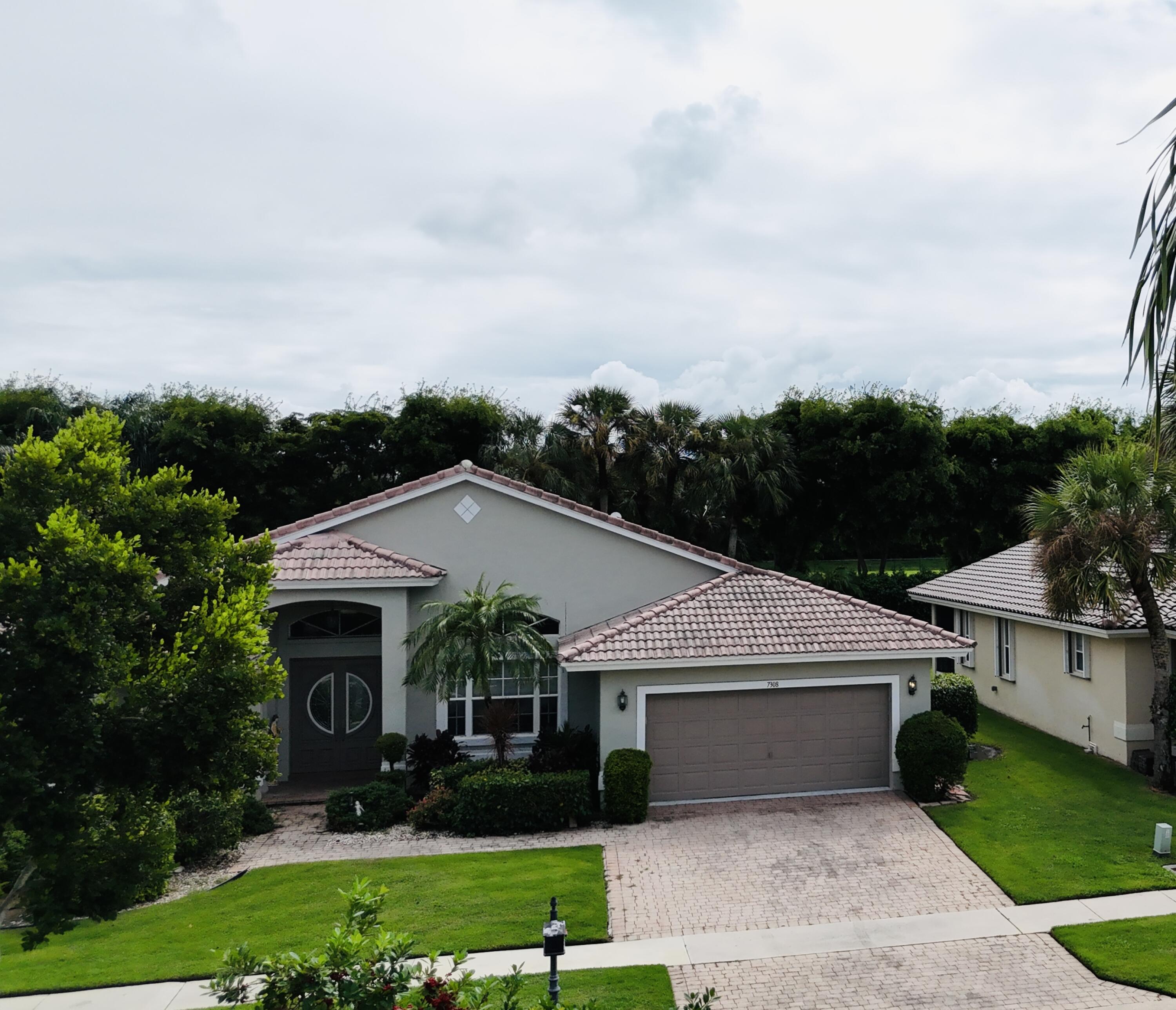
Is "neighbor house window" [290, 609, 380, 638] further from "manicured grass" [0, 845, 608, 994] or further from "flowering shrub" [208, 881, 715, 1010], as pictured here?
"flowering shrub" [208, 881, 715, 1010]

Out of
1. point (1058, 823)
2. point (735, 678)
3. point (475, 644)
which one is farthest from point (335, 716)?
point (1058, 823)

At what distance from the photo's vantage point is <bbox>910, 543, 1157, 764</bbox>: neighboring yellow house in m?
17.3

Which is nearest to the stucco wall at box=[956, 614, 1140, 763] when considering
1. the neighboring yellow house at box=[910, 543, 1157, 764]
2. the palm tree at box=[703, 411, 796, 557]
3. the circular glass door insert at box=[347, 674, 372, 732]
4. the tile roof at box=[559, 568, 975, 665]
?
the neighboring yellow house at box=[910, 543, 1157, 764]

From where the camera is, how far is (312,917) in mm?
11289

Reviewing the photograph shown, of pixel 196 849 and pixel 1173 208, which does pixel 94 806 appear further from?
pixel 1173 208

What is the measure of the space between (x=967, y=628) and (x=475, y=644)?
53.1 ft

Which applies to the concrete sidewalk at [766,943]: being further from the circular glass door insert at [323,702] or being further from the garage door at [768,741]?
the circular glass door insert at [323,702]

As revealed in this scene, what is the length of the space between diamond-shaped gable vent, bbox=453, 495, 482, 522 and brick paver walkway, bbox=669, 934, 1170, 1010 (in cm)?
1013

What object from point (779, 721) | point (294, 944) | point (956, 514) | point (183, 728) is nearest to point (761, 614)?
point (779, 721)

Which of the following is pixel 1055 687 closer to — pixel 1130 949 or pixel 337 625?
pixel 1130 949

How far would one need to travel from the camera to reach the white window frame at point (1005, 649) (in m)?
21.7

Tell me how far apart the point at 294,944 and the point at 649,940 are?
4.51 metres

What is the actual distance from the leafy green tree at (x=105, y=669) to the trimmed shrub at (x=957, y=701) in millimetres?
16415

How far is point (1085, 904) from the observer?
37.6ft
